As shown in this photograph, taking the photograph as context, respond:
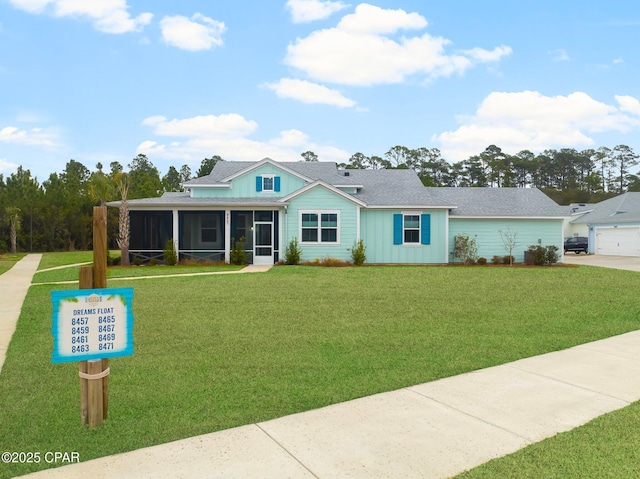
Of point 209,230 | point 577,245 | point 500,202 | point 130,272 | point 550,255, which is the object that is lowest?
point 130,272

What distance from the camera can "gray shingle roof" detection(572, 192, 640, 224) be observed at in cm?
3353

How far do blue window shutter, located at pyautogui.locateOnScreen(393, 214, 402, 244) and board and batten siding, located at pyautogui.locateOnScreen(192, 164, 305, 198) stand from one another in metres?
4.95

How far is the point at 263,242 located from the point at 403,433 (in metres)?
19.2

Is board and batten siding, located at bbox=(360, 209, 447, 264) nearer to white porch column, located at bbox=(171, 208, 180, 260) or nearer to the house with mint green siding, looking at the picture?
the house with mint green siding

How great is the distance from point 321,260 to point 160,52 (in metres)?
11.5

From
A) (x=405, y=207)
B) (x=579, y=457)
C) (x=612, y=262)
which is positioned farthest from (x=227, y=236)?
(x=612, y=262)

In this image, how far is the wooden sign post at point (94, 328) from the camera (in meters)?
3.99

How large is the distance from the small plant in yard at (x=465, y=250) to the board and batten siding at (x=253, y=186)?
26.9 ft

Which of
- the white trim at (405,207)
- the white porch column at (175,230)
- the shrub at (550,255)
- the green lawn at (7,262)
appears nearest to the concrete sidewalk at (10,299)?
the green lawn at (7,262)

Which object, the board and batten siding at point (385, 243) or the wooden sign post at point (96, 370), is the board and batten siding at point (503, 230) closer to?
the board and batten siding at point (385, 243)

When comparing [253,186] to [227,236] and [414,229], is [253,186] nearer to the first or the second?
[227,236]

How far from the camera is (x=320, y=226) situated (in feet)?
74.2

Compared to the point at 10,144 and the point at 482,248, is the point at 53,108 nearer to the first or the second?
the point at 10,144

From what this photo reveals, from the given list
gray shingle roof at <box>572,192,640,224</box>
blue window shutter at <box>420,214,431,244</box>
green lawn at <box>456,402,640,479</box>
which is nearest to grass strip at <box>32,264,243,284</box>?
blue window shutter at <box>420,214,431,244</box>
